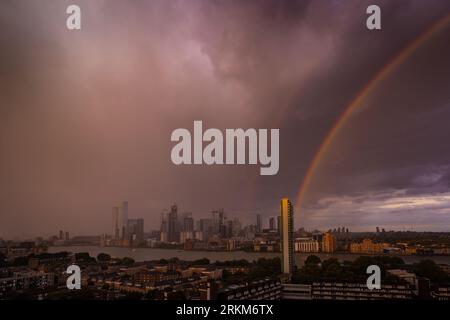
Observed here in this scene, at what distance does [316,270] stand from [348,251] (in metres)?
0.70

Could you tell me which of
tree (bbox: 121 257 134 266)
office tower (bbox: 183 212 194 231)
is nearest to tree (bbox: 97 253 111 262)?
tree (bbox: 121 257 134 266)

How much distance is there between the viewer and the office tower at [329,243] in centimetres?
601

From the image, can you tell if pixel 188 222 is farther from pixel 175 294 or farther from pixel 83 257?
pixel 83 257

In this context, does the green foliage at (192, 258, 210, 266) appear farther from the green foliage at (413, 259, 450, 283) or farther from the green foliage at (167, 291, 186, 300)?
the green foliage at (413, 259, 450, 283)

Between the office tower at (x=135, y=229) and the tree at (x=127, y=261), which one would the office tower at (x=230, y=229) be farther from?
the tree at (x=127, y=261)

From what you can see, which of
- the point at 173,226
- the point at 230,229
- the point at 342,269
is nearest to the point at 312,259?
the point at 342,269

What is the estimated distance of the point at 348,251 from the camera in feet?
19.1

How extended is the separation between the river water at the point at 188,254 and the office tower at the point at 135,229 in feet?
0.61

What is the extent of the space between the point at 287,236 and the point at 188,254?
1.74 metres

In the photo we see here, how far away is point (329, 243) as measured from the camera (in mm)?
6125

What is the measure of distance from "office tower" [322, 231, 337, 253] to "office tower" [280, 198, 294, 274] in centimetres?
56

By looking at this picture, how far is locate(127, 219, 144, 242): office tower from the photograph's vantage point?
5398 mm

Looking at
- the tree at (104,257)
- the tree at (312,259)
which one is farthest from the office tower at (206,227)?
the tree at (312,259)

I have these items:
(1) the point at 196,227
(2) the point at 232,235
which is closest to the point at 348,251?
(2) the point at 232,235
